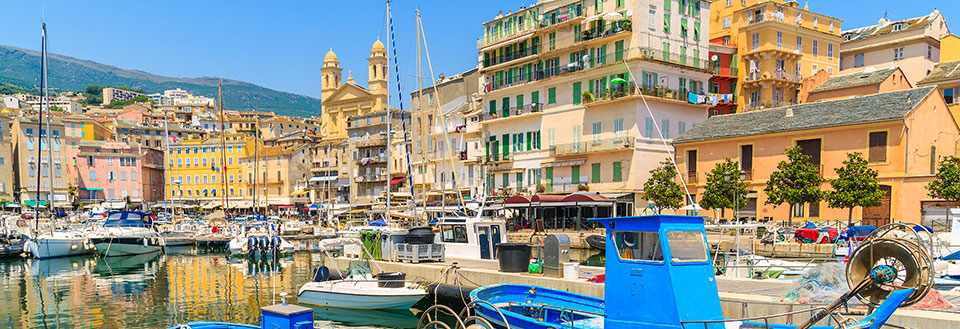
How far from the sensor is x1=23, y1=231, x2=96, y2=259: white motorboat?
4469 centimetres

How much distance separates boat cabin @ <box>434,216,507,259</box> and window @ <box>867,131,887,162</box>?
25.2m

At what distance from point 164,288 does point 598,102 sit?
32.5 metres

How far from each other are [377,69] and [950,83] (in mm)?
82870

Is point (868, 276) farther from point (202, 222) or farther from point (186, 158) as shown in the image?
point (186, 158)

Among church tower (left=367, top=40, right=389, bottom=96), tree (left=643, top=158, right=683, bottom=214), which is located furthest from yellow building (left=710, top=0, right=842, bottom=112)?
church tower (left=367, top=40, right=389, bottom=96)

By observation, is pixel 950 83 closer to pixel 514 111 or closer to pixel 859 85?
pixel 859 85

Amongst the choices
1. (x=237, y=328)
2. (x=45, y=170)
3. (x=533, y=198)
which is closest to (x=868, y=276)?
(x=237, y=328)

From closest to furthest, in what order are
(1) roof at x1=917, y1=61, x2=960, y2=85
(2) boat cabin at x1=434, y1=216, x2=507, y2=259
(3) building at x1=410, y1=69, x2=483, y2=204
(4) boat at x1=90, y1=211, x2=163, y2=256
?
1. (2) boat cabin at x1=434, y1=216, x2=507, y2=259
2. (4) boat at x1=90, y1=211, x2=163, y2=256
3. (1) roof at x1=917, y1=61, x2=960, y2=85
4. (3) building at x1=410, y1=69, x2=483, y2=204

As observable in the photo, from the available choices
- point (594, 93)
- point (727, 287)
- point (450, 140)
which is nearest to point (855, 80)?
point (594, 93)

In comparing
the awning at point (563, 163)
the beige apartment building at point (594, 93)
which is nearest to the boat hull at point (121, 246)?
the beige apartment building at point (594, 93)

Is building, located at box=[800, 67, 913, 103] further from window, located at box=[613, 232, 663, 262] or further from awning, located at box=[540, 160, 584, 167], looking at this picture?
window, located at box=[613, 232, 663, 262]

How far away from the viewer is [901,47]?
192ft

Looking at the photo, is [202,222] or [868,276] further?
[202,222]

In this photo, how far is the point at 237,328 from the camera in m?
11.8
